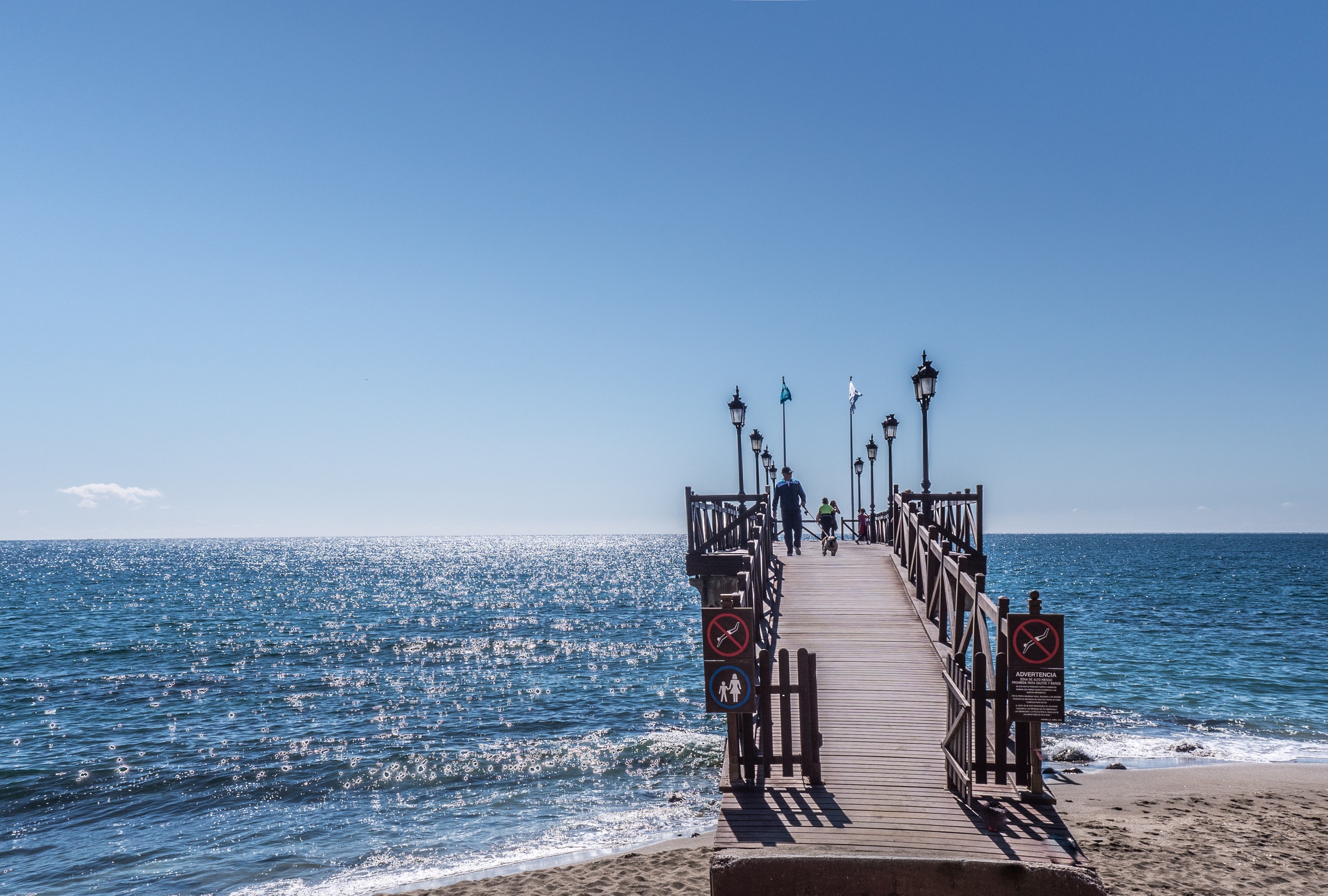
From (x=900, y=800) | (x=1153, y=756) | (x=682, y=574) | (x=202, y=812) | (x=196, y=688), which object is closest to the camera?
(x=900, y=800)

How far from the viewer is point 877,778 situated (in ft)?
26.1

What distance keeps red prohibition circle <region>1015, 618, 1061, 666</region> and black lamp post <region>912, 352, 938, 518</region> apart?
8.63 metres

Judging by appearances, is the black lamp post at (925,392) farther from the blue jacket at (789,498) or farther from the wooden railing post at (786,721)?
the wooden railing post at (786,721)

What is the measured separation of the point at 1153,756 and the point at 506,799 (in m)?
13.3

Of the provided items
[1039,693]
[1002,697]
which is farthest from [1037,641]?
[1002,697]

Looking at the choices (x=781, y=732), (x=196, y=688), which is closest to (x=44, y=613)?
(x=196, y=688)

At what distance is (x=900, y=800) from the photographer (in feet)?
24.7

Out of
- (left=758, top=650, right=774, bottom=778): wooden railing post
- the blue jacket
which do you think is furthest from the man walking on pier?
(left=758, top=650, right=774, bottom=778): wooden railing post

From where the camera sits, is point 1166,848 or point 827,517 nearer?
point 1166,848

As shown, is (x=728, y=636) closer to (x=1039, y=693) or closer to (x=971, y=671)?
(x=1039, y=693)

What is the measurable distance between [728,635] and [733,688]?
47 centimetres

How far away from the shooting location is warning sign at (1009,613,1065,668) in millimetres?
7324

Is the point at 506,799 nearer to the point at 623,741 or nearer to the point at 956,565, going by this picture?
the point at 623,741

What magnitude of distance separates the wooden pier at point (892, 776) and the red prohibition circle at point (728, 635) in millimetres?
589
